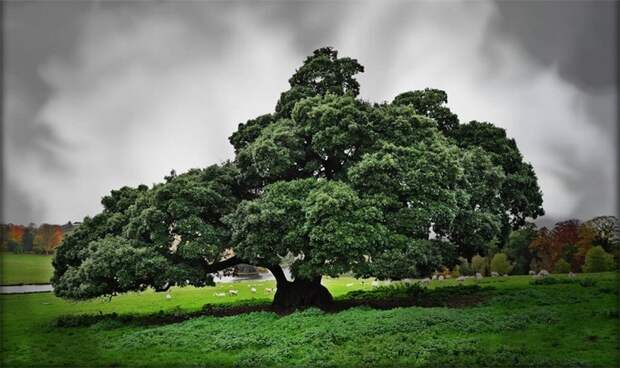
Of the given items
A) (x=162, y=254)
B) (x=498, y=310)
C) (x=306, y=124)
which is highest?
(x=306, y=124)

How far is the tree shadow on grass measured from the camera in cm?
2353

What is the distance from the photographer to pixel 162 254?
77.1ft

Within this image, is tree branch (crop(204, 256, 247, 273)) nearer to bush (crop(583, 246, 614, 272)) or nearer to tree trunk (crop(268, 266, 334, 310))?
tree trunk (crop(268, 266, 334, 310))

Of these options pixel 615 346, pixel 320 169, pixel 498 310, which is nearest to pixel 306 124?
pixel 320 169

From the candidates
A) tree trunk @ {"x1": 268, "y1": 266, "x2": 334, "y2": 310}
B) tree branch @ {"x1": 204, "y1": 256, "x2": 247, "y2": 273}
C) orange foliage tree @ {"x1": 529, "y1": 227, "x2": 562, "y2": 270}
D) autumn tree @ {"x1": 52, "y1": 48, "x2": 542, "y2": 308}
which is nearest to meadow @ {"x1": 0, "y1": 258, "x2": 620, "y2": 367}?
→ autumn tree @ {"x1": 52, "y1": 48, "x2": 542, "y2": 308}

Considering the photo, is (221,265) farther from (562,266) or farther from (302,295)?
(562,266)

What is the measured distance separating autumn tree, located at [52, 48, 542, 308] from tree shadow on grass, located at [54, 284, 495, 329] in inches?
56.3

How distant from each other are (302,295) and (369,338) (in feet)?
29.2

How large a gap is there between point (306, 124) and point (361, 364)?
42.0ft

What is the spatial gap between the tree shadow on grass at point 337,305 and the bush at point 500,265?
2418 cm

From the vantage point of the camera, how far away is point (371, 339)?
16297mm

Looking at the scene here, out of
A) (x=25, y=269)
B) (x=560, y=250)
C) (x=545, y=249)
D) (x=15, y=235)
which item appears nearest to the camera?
(x=560, y=250)

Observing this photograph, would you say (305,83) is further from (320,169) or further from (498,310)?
(498,310)

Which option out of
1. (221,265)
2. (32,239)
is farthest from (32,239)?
(221,265)
